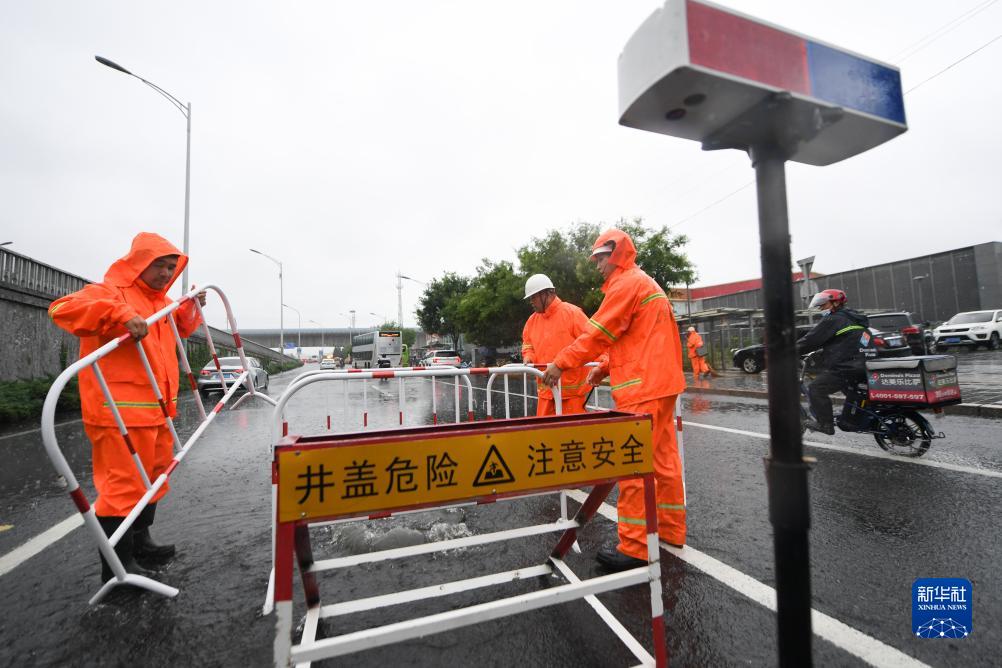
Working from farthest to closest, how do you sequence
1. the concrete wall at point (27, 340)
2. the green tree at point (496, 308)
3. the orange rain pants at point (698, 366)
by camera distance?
1. the green tree at point (496, 308)
2. the orange rain pants at point (698, 366)
3. the concrete wall at point (27, 340)

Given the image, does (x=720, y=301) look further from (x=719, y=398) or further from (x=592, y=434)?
(x=592, y=434)

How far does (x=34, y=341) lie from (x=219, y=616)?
1508 centimetres

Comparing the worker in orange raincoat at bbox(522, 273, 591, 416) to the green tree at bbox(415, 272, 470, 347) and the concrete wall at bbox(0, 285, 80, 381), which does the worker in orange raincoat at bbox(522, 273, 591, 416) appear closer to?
the concrete wall at bbox(0, 285, 80, 381)

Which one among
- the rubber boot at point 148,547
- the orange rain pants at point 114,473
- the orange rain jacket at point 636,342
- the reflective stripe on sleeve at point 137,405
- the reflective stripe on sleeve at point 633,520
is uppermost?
the orange rain jacket at point 636,342

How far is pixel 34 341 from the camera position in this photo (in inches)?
498

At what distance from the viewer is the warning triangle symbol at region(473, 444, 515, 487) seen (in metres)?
1.78

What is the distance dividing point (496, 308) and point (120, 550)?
76.2ft

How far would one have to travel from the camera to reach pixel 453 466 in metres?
1.74

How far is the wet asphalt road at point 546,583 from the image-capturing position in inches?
80.0

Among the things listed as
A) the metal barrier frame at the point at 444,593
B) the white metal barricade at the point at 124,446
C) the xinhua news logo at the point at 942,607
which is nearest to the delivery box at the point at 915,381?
the xinhua news logo at the point at 942,607

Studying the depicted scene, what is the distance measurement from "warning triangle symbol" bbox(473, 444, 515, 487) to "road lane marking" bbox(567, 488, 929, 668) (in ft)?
3.49

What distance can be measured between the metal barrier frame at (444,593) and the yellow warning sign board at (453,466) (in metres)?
0.04

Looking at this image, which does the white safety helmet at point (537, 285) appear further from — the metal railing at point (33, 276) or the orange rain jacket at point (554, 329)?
the metal railing at point (33, 276)

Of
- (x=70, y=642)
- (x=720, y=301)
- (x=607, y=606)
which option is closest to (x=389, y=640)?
(x=607, y=606)
